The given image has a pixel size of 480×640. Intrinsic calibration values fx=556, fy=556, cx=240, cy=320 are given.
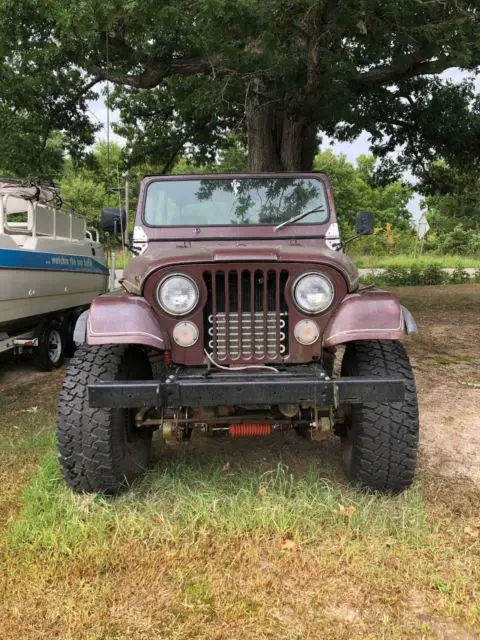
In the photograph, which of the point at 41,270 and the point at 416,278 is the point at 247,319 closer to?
the point at 41,270

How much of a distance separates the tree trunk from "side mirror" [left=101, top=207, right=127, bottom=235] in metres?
4.68

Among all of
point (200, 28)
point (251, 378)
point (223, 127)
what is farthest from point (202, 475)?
Answer: point (223, 127)

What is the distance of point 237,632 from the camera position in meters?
2.17

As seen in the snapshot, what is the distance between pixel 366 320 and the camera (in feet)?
9.16

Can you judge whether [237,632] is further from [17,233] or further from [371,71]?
[371,71]

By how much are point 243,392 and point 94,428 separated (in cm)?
88

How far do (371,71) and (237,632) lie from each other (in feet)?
27.5

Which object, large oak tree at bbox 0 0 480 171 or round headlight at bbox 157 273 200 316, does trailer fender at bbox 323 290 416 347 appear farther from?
large oak tree at bbox 0 0 480 171

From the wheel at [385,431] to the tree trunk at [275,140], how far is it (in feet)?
20.5

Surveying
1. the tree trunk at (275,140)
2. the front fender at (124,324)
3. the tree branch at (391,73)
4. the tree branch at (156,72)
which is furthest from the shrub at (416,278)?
the front fender at (124,324)

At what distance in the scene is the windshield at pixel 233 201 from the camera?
4.00 meters

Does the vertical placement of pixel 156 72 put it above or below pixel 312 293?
above

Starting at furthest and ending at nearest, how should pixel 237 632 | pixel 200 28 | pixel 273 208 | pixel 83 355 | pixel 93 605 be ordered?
1. pixel 200 28
2. pixel 273 208
3. pixel 83 355
4. pixel 93 605
5. pixel 237 632

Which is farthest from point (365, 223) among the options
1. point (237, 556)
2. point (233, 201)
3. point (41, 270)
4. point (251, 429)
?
point (41, 270)
